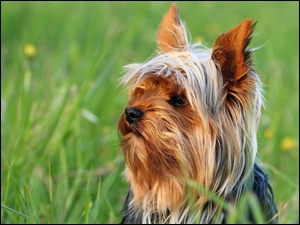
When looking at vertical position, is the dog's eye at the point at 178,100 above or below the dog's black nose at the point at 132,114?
above

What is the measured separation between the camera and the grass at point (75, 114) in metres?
4.41

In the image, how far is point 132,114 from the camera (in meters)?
3.68

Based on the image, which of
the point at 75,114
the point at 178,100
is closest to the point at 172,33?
the point at 178,100

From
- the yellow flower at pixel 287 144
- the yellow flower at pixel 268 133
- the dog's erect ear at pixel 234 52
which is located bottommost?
the yellow flower at pixel 287 144

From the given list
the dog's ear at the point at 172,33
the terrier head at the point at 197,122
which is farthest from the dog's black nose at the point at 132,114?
the dog's ear at the point at 172,33

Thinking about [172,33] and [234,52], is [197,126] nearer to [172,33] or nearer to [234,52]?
[234,52]

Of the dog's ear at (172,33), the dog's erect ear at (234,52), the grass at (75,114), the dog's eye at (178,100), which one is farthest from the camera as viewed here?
the grass at (75,114)

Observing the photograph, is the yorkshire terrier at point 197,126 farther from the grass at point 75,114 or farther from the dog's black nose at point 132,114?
the grass at point 75,114

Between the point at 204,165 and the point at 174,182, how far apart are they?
18 cm

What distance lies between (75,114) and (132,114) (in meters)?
1.54

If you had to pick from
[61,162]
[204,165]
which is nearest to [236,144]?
[204,165]

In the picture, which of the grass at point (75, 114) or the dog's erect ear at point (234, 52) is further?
the grass at point (75, 114)

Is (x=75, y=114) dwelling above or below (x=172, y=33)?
below

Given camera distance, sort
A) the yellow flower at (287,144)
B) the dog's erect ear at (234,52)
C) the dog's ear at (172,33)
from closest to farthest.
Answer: the dog's erect ear at (234,52) < the dog's ear at (172,33) < the yellow flower at (287,144)
